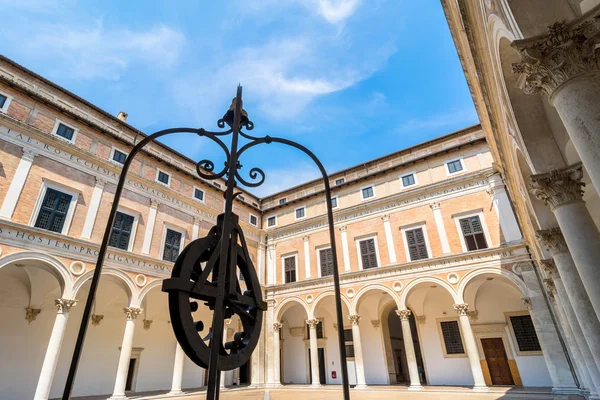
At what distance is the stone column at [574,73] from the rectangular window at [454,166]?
14.1 m

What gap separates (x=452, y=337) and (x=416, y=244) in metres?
5.29

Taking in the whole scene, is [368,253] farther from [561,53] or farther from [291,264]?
[561,53]

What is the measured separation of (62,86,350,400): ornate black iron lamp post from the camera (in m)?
2.24

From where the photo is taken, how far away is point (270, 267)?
21359mm

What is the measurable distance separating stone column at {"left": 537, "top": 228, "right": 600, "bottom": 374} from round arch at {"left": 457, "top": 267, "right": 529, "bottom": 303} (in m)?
6.06

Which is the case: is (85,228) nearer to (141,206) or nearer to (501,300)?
(141,206)

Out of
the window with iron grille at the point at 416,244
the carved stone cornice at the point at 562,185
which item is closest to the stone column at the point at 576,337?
the carved stone cornice at the point at 562,185

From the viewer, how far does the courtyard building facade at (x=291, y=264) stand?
11.9 metres


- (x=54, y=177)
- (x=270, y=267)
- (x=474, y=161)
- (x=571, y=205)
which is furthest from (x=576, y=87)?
(x=270, y=267)

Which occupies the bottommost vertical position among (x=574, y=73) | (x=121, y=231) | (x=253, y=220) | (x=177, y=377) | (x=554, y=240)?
(x=177, y=377)

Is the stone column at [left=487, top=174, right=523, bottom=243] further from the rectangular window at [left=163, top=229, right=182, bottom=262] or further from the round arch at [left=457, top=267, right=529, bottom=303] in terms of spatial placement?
the rectangular window at [left=163, top=229, right=182, bottom=262]

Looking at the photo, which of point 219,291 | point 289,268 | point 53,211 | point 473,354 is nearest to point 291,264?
point 289,268

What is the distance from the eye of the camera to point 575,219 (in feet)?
15.8

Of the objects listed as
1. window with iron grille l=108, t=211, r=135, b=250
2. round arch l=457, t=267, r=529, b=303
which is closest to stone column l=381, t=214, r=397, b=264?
round arch l=457, t=267, r=529, b=303
